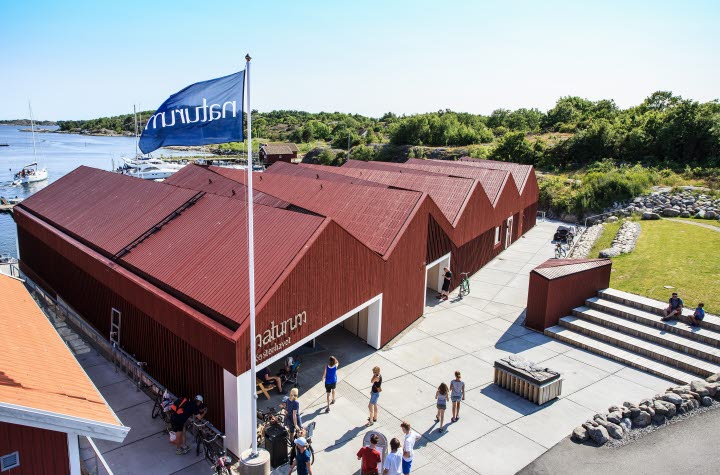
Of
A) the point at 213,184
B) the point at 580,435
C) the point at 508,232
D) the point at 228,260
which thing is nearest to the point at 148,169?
the point at 213,184

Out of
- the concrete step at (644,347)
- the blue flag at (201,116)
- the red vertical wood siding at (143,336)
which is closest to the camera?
the blue flag at (201,116)

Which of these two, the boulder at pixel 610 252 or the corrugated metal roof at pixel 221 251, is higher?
the corrugated metal roof at pixel 221 251

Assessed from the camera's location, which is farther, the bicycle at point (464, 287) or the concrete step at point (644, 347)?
the bicycle at point (464, 287)

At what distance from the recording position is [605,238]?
1163 inches

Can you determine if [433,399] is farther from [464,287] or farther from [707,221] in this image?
[707,221]

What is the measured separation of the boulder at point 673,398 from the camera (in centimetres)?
1261

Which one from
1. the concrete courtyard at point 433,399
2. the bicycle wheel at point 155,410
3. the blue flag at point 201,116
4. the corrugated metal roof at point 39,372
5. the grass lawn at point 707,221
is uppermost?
the blue flag at point 201,116

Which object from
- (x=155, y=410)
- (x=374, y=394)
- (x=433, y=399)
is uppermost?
(x=374, y=394)

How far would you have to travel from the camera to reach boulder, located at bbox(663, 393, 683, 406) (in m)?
12.6

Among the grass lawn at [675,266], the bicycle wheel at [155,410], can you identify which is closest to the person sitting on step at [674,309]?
the grass lawn at [675,266]

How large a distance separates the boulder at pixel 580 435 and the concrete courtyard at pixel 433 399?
1.12 ft

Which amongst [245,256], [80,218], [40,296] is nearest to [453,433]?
[245,256]

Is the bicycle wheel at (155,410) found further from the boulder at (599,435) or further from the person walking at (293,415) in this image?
the boulder at (599,435)

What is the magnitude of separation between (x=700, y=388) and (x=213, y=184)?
65.5 feet
